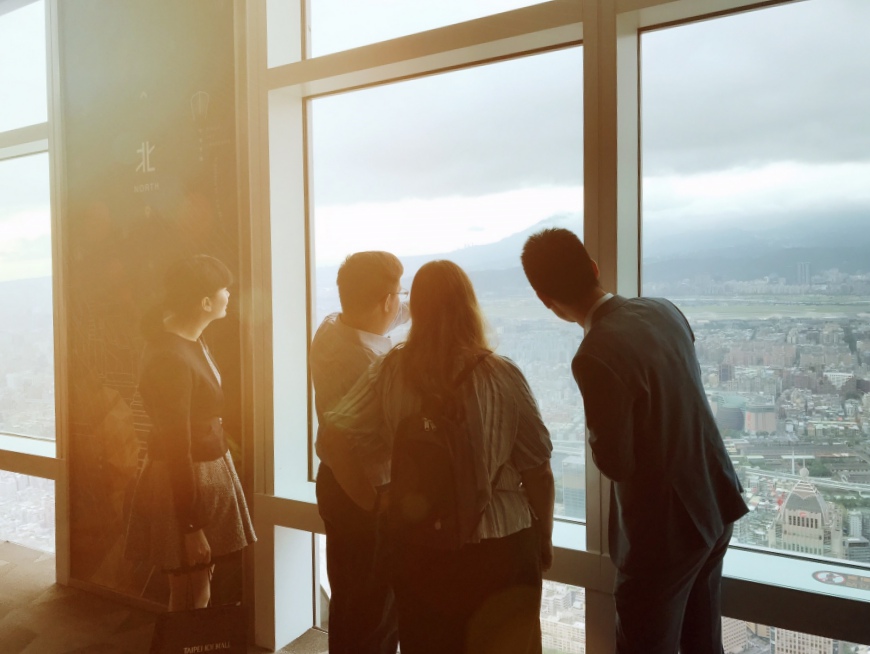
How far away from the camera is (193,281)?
8.82 feet

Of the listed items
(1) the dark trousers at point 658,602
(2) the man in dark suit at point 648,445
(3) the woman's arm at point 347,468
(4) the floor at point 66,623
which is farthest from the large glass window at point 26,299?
(1) the dark trousers at point 658,602

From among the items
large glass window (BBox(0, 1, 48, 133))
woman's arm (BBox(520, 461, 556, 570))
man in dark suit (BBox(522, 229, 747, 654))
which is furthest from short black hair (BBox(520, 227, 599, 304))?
large glass window (BBox(0, 1, 48, 133))

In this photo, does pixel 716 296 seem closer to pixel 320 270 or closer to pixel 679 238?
pixel 679 238

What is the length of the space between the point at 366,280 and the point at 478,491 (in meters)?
0.78

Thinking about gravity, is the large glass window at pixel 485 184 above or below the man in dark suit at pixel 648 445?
above

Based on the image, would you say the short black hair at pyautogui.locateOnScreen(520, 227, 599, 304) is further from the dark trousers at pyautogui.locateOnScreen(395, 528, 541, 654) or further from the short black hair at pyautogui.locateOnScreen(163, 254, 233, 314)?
the short black hair at pyautogui.locateOnScreen(163, 254, 233, 314)

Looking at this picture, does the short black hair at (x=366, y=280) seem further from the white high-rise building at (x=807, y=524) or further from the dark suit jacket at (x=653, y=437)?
the white high-rise building at (x=807, y=524)

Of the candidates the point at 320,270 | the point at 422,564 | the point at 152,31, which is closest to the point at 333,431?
the point at 422,564

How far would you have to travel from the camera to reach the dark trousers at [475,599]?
1.50 meters

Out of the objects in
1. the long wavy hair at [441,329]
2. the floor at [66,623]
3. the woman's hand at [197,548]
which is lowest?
the floor at [66,623]

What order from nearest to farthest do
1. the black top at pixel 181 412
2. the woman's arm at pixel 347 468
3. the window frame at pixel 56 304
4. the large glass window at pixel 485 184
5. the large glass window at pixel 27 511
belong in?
the woman's arm at pixel 347 468 → the large glass window at pixel 485 184 → the black top at pixel 181 412 → the window frame at pixel 56 304 → the large glass window at pixel 27 511

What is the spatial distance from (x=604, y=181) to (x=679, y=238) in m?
0.33

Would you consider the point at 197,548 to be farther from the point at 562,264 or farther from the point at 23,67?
the point at 23,67

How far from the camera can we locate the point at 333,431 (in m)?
1.72
